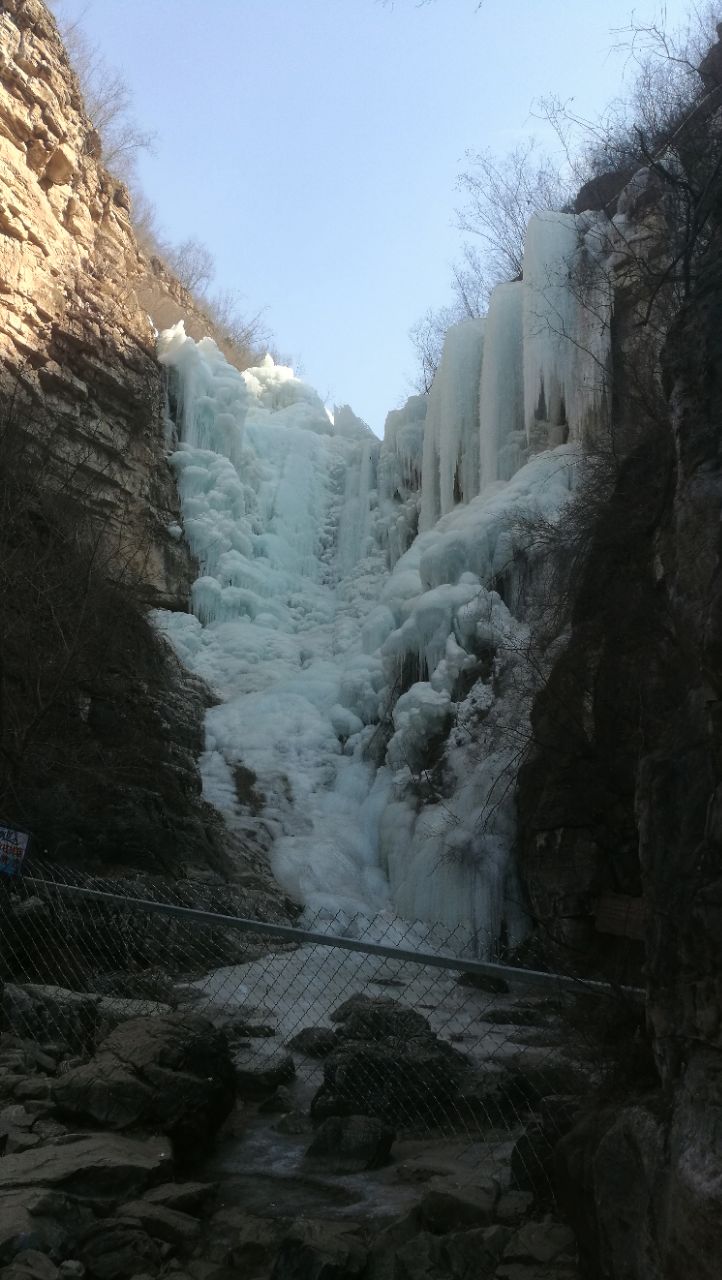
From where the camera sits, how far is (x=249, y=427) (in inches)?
727

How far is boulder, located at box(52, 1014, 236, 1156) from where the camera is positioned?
3.63 m

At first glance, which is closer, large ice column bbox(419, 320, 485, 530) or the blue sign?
the blue sign

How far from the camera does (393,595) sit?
45.0ft

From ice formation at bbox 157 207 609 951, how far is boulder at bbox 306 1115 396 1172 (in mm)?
4505

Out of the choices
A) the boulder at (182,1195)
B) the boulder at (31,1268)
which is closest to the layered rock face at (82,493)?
the boulder at (182,1195)

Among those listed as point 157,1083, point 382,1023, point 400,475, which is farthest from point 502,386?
point 157,1083

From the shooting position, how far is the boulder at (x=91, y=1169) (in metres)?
3.05

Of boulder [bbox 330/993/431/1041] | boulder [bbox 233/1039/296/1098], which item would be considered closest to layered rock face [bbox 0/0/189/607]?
boulder [bbox 330/993/431/1041]

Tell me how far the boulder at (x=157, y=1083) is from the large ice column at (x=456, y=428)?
11.2m

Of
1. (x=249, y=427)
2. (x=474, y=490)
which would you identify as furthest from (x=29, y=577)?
(x=249, y=427)

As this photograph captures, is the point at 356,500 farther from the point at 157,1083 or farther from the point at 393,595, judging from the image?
the point at 157,1083

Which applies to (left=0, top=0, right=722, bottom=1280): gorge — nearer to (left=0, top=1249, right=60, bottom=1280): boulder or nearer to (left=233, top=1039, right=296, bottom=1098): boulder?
(left=0, top=1249, right=60, bottom=1280): boulder

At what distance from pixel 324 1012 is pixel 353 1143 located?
220 cm

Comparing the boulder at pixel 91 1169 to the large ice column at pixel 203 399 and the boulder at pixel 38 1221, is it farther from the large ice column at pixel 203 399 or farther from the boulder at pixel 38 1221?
the large ice column at pixel 203 399
